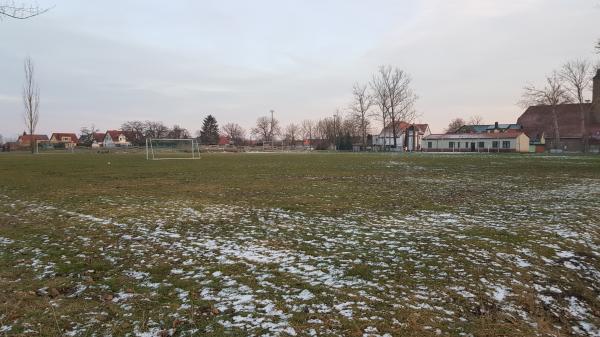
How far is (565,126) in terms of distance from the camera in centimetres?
8462

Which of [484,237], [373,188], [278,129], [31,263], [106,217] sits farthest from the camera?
[278,129]

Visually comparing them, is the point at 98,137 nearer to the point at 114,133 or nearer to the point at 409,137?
the point at 114,133

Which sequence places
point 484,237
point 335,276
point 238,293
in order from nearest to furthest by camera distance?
1. point 238,293
2. point 335,276
3. point 484,237

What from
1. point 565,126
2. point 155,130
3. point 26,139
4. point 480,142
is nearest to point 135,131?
point 155,130

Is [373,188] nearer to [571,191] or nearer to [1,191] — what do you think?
[571,191]

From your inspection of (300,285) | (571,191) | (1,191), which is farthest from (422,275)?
(1,191)

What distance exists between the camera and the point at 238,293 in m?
4.63

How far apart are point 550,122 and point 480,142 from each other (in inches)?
678

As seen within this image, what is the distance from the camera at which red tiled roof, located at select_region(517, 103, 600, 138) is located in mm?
82625

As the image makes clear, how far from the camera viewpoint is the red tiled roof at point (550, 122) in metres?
82.6

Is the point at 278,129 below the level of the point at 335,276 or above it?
above

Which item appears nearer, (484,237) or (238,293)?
(238,293)

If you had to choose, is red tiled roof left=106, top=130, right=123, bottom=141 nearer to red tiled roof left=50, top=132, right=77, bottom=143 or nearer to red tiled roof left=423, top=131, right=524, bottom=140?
red tiled roof left=50, top=132, right=77, bottom=143

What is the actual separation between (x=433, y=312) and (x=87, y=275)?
4.59m
